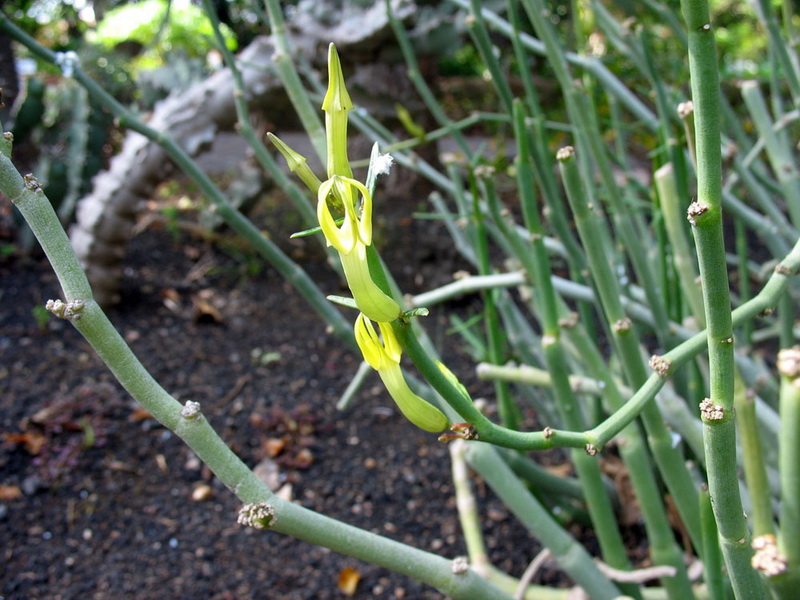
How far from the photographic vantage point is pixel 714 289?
1.12ft

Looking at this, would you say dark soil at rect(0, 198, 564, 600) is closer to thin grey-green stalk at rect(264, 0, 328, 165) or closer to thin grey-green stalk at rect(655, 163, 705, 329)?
thin grey-green stalk at rect(655, 163, 705, 329)

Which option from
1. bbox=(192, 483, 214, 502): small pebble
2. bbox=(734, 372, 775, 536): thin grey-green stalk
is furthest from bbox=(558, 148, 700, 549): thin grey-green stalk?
bbox=(192, 483, 214, 502): small pebble

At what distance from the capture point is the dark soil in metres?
1.09

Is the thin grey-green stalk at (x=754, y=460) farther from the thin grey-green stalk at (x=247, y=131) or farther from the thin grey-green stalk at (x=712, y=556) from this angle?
the thin grey-green stalk at (x=247, y=131)

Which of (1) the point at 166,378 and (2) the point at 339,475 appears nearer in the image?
(2) the point at 339,475

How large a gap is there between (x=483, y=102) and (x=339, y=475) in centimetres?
305

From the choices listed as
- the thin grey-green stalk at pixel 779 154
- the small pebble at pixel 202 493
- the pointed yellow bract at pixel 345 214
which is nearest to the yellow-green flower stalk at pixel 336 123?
the pointed yellow bract at pixel 345 214

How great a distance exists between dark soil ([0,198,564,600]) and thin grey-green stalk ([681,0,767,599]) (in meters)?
0.71

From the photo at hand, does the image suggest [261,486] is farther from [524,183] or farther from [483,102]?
[483,102]

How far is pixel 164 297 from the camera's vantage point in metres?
2.02

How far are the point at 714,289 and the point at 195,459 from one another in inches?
47.3

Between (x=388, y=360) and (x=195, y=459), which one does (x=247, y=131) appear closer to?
(x=388, y=360)

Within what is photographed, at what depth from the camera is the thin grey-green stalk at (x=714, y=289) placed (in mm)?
313

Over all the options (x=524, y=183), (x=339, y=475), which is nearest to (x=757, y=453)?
(x=524, y=183)
